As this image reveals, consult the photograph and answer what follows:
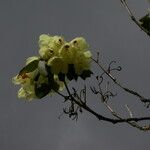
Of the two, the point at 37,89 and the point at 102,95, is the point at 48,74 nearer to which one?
the point at 37,89

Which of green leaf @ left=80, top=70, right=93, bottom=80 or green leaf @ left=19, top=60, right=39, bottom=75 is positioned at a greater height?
green leaf @ left=19, top=60, right=39, bottom=75

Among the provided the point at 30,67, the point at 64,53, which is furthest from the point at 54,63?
the point at 30,67

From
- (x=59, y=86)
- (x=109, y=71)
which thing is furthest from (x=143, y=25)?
(x=59, y=86)

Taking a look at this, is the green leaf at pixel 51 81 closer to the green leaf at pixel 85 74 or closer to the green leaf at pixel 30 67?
the green leaf at pixel 30 67

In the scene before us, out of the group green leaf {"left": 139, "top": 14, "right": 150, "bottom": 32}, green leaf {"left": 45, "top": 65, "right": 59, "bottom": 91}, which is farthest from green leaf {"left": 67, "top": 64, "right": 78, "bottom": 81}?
green leaf {"left": 139, "top": 14, "right": 150, "bottom": 32}

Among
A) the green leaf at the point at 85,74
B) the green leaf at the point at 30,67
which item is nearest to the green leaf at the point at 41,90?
the green leaf at the point at 30,67

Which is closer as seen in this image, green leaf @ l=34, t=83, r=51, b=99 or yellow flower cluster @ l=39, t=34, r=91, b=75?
yellow flower cluster @ l=39, t=34, r=91, b=75

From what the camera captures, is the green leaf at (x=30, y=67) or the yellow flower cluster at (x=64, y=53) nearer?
the yellow flower cluster at (x=64, y=53)

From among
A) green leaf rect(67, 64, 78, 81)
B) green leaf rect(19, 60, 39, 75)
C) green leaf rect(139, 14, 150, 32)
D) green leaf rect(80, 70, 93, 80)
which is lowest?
green leaf rect(80, 70, 93, 80)

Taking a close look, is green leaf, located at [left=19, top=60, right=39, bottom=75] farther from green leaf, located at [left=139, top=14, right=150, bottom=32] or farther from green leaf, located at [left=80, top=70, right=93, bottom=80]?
green leaf, located at [left=139, top=14, right=150, bottom=32]

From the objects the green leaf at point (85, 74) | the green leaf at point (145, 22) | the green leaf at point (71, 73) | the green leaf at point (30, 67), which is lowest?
the green leaf at point (85, 74)
